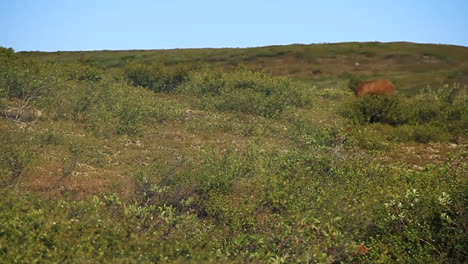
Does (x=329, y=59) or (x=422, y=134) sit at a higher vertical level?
(x=329, y=59)

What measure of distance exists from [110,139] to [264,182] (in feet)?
30.5

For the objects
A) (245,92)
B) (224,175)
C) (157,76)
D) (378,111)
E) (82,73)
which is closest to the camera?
(224,175)

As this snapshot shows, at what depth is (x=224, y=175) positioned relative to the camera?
13.9 metres

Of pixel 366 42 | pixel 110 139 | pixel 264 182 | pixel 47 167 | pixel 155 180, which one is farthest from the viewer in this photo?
pixel 366 42

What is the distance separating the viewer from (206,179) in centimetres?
1366

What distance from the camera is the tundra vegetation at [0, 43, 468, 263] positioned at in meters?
8.59

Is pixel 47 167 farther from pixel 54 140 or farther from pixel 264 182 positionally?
pixel 264 182

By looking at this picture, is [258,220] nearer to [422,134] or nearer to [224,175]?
[224,175]

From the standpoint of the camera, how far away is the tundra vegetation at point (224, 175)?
8.59 metres

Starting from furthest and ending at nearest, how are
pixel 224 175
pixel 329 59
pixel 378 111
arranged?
pixel 329 59, pixel 378 111, pixel 224 175

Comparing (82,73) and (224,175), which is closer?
(224,175)

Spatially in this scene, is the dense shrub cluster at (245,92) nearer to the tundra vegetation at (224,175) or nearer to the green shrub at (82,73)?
the tundra vegetation at (224,175)

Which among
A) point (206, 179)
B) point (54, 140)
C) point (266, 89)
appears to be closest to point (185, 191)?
point (206, 179)

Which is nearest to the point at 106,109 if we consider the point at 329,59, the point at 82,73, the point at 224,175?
the point at 224,175
